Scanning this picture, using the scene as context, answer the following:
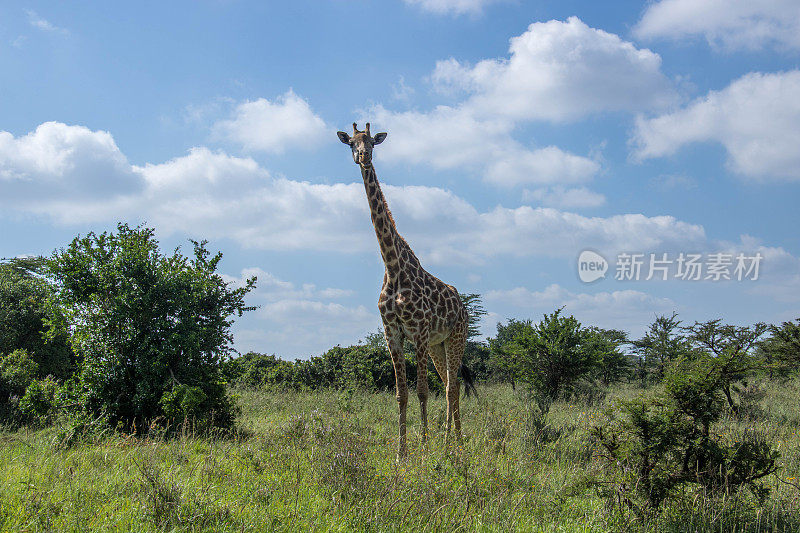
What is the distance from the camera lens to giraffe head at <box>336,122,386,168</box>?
9.96 meters

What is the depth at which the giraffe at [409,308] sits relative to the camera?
→ 977 centimetres

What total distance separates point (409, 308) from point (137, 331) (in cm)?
585

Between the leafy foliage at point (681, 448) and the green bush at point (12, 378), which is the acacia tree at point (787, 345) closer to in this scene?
the leafy foliage at point (681, 448)

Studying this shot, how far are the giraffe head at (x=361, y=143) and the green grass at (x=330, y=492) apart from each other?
14.8 feet

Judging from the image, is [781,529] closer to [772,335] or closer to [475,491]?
[475,491]

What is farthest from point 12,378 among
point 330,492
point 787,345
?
point 787,345

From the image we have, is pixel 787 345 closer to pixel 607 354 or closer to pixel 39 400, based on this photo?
pixel 607 354

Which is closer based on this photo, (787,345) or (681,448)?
(681,448)

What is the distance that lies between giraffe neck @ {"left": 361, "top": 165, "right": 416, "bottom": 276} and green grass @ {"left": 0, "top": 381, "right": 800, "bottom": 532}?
3.29 m

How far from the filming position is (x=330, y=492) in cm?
602

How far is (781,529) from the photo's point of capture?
5.94 metres

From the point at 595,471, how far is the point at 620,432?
5.14ft

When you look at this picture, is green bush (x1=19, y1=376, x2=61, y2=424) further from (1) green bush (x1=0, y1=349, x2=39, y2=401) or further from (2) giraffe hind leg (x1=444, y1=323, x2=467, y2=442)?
(2) giraffe hind leg (x1=444, y1=323, x2=467, y2=442)

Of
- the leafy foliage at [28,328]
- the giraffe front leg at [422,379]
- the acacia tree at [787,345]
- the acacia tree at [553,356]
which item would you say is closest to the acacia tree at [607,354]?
the acacia tree at [553,356]
